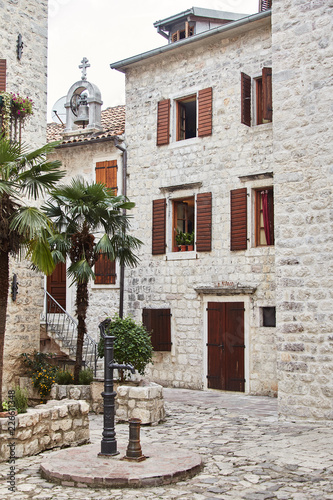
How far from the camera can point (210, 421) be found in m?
9.93

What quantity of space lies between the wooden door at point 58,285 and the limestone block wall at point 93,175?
0.67 metres

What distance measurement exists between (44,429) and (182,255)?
7.71 m

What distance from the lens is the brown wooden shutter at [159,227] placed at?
595 inches

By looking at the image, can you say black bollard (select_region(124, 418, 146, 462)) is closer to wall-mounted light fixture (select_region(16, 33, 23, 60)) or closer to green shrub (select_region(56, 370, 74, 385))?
green shrub (select_region(56, 370, 74, 385))

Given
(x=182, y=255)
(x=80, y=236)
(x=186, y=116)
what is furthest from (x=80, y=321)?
(x=186, y=116)

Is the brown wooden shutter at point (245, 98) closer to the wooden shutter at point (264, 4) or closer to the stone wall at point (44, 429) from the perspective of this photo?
the wooden shutter at point (264, 4)

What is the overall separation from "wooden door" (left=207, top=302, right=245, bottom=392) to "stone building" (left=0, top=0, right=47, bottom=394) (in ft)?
13.5

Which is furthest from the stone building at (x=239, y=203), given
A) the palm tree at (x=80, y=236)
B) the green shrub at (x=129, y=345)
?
the palm tree at (x=80, y=236)

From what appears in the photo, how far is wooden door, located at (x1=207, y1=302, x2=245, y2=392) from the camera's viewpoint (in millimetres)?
13539

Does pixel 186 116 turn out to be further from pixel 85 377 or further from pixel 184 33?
pixel 85 377

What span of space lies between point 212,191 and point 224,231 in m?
1.04

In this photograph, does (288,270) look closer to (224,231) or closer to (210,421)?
(210,421)

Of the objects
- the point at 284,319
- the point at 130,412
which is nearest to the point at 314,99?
the point at 284,319

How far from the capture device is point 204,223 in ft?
47.1
